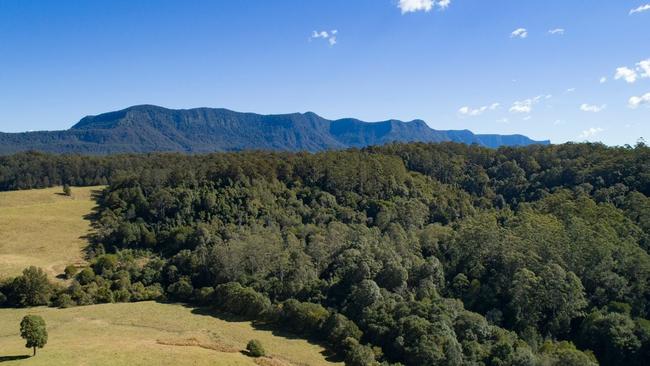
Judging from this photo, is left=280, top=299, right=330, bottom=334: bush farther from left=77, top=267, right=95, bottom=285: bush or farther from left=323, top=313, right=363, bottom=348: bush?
left=77, top=267, right=95, bottom=285: bush

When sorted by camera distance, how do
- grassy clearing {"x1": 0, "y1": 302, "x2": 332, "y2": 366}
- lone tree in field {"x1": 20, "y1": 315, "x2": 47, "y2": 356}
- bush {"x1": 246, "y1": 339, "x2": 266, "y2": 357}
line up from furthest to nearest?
bush {"x1": 246, "y1": 339, "x2": 266, "y2": 357}
grassy clearing {"x1": 0, "y1": 302, "x2": 332, "y2": 366}
lone tree in field {"x1": 20, "y1": 315, "x2": 47, "y2": 356}

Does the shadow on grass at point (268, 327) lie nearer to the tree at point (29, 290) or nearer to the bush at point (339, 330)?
the bush at point (339, 330)

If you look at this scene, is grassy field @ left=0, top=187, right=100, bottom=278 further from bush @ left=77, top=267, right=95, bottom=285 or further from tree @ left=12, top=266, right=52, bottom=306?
tree @ left=12, top=266, right=52, bottom=306

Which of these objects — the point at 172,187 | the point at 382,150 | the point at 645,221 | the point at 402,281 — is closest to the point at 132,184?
the point at 172,187

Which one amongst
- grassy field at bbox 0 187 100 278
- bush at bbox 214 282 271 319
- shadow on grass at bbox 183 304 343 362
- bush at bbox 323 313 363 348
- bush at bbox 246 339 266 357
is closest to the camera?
bush at bbox 246 339 266 357

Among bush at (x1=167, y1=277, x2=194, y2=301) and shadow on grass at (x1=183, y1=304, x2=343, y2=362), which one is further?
bush at (x1=167, y1=277, x2=194, y2=301)

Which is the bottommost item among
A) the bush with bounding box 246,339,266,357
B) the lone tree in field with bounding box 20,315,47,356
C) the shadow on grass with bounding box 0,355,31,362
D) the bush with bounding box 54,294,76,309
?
the bush with bounding box 54,294,76,309

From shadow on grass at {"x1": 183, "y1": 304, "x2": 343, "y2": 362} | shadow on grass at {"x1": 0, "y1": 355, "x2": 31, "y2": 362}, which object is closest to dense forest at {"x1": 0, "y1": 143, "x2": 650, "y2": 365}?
shadow on grass at {"x1": 183, "y1": 304, "x2": 343, "y2": 362}

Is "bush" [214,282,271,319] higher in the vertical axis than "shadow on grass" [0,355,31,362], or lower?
lower
